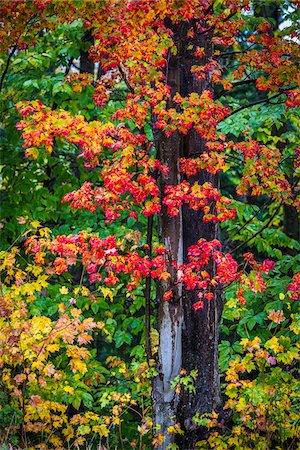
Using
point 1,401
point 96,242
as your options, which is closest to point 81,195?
point 96,242

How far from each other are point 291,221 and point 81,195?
5.34 m

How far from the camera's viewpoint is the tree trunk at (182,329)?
595cm

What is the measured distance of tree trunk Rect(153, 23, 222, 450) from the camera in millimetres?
5953

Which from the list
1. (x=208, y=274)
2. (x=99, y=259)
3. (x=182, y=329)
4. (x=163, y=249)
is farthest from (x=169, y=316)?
(x=99, y=259)

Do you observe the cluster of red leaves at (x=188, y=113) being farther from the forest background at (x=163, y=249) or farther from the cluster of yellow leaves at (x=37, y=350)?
the cluster of yellow leaves at (x=37, y=350)

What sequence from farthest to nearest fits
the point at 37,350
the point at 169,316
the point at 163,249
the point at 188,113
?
the point at 169,316, the point at 163,249, the point at 37,350, the point at 188,113

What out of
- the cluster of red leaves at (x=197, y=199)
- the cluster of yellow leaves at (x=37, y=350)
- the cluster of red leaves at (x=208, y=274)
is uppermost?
the cluster of red leaves at (x=197, y=199)

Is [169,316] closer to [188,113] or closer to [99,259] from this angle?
[99,259]

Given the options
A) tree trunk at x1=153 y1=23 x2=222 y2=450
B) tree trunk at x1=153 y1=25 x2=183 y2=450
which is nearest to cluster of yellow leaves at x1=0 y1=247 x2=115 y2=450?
tree trunk at x1=153 y1=25 x2=183 y2=450

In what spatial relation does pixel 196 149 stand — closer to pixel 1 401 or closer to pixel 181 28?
pixel 181 28

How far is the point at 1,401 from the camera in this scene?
5918mm

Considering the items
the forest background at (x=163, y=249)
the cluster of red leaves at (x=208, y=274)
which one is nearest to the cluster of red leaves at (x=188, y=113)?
the forest background at (x=163, y=249)

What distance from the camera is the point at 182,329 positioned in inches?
237

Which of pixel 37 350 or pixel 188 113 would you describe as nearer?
pixel 188 113
